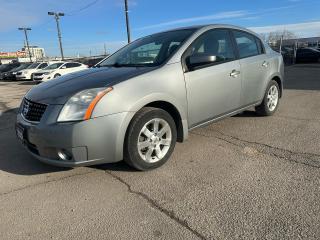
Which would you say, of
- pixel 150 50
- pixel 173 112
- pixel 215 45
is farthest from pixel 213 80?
pixel 150 50

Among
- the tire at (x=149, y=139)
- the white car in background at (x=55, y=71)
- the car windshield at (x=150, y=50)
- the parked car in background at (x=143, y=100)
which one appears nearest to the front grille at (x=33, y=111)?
the parked car in background at (x=143, y=100)

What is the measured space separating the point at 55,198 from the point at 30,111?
104 cm

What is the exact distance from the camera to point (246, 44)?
17.1 ft

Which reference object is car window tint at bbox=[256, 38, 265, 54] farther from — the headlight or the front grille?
the front grille

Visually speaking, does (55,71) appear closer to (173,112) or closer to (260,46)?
(260,46)

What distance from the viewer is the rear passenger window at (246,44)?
499cm

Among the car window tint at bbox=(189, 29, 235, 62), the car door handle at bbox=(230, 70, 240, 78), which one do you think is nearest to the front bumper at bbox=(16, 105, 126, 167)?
the car window tint at bbox=(189, 29, 235, 62)

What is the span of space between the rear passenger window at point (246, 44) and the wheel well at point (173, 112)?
5.47ft

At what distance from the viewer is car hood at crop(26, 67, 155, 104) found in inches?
134

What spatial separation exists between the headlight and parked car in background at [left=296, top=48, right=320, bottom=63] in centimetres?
2413

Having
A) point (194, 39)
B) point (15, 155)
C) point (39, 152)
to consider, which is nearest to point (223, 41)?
point (194, 39)

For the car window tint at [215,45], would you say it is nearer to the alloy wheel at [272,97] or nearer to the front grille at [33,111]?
the alloy wheel at [272,97]

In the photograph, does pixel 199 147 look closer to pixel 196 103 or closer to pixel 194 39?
pixel 196 103

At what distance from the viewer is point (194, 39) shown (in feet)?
13.8
